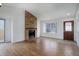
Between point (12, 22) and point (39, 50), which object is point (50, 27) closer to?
point (12, 22)

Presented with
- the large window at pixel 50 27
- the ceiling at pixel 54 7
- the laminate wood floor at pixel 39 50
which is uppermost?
the ceiling at pixel 54 7

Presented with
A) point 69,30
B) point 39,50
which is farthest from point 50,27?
point 39,50

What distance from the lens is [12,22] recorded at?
7.81 meters

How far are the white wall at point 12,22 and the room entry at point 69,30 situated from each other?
10.8 feet

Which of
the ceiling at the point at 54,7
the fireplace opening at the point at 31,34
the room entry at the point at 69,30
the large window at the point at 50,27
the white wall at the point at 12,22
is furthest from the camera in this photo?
the large window at the point at 50,27

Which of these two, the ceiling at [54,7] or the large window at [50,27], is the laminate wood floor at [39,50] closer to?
the ceiling at [54,7]

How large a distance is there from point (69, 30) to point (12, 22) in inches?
158

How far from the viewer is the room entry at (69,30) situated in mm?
8959

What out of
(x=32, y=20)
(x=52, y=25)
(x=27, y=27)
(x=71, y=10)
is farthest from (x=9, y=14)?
(x=52, y=25)

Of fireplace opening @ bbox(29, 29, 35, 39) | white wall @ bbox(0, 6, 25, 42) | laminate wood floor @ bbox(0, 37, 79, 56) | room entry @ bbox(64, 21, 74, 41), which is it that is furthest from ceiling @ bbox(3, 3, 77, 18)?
fireplace opening @ bbox(29, 29, 35, 39)

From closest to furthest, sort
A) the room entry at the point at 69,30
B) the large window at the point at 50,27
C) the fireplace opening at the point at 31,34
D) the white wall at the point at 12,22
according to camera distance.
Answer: the white wall at the point at 12,22
the room entry at the point at 69,30
the fireplace opening at the point at 31,34
the large window at the point at 50,27

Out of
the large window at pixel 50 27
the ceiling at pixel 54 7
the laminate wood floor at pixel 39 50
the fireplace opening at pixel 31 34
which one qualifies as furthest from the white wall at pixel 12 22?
the large window at pixel 50 27

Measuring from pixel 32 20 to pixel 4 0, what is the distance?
734cm

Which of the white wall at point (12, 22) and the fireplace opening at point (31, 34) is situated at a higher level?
the white wall at point (12, 22)
